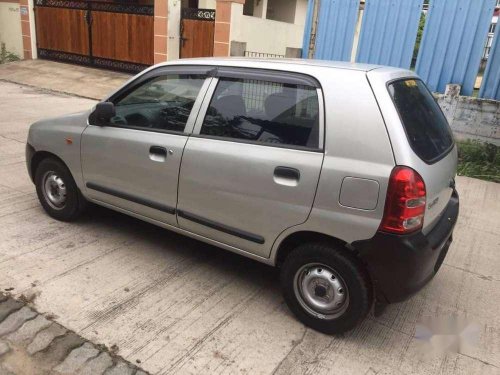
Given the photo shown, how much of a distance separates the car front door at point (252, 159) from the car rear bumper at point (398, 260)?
0.44m

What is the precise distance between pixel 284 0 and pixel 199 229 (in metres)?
16.5

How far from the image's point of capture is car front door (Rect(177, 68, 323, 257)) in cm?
274

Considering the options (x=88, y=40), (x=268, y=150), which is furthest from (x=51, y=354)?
(x=88, y=40)

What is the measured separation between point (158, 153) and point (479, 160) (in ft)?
18.0

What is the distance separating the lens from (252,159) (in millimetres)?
2881

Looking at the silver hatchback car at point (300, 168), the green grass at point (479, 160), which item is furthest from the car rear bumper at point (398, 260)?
the green grass at point (479, 160)

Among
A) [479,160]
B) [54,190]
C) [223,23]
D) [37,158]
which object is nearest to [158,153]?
[54,190]

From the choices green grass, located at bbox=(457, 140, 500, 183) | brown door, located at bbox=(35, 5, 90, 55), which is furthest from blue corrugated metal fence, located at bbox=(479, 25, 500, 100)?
brown door, located at bbox=(35, 5, 90, 55)

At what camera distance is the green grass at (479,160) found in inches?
258

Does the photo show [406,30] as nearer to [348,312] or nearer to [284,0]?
[348,312]

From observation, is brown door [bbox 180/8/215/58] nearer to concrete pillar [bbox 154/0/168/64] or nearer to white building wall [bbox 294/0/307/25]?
concrete pillar [bbox 154/0/168/64]

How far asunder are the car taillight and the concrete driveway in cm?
86

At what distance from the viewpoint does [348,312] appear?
273 centimetres

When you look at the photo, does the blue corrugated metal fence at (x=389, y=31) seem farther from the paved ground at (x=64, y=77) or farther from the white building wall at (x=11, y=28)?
the white building wall at (x=11, y=28)
